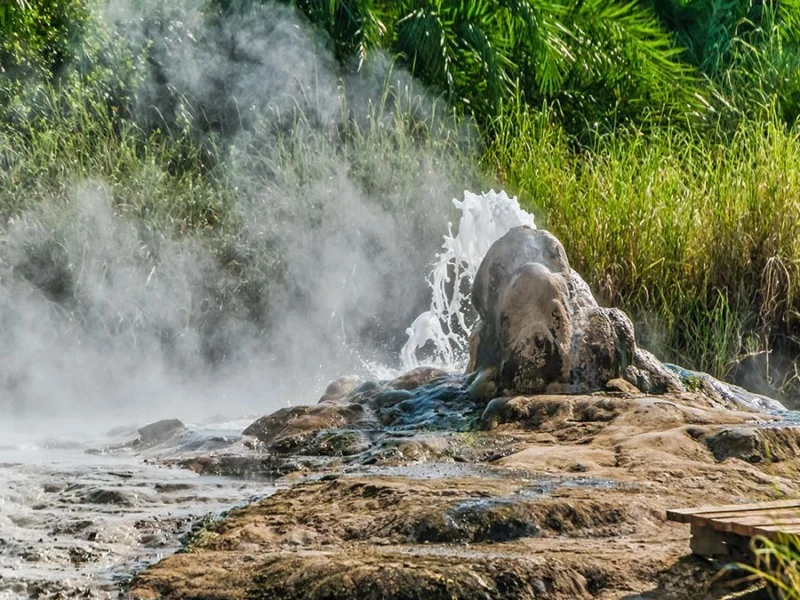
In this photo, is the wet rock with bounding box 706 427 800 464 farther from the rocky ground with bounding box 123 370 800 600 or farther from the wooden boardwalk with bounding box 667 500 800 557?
the wooden boardwalk with bounding box 667 500 800 557

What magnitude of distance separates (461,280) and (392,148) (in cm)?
197

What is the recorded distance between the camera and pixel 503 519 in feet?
12.8

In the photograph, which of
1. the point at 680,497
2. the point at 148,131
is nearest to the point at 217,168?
the point at 148,131

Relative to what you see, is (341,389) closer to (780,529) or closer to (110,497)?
(110,497)

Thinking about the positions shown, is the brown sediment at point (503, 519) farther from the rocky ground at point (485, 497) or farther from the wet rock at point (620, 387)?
the wet rock at point (620, 387)

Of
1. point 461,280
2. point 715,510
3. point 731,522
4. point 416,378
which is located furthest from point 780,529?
point 461,280

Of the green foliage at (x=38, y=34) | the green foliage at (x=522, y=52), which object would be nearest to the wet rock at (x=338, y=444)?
the green foliage at (x=38, y=34)

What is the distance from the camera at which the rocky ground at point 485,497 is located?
3377 millimetres

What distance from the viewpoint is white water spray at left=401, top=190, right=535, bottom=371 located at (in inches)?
343

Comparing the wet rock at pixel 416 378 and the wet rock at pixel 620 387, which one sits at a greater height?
the wet rock at pixel 620 387

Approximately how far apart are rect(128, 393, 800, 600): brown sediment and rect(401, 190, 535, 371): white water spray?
311 cm

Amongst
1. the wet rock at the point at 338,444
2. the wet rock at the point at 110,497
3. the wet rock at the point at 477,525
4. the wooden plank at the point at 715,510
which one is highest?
the wooden plank at the point at 715,510

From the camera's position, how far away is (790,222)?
9312 mm

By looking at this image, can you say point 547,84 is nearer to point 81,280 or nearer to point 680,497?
point 81,280
